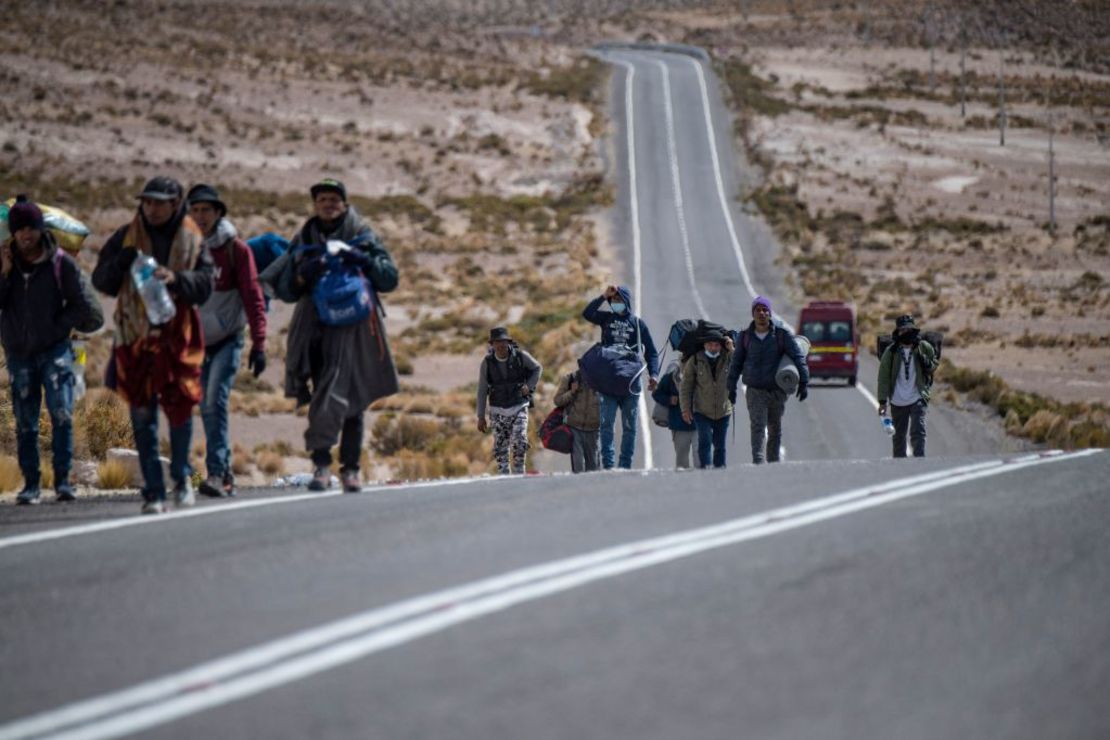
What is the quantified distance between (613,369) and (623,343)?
1.23 feet

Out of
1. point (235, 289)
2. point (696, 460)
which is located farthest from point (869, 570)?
point (696, 460)

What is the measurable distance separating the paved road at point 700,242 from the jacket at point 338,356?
13.2 meters

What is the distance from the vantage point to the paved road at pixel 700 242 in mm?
31203

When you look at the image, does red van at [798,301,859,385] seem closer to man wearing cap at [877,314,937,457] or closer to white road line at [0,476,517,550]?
man wearing cap at [877,314,937,457]

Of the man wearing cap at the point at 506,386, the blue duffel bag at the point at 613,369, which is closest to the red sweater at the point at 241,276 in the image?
the man wearing cap at the point at 506,386

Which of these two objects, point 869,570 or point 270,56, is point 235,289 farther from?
point 270,56

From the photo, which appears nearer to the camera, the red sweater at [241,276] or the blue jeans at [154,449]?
the blue jeans at [154,449]

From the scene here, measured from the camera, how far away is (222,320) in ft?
35.1

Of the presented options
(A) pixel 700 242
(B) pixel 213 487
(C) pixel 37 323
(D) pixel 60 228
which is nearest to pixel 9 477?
(C) pixel 37 323

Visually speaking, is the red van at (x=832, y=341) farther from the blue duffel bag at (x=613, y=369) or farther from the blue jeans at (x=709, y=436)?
the blue duffel bag at (x=613, y=369)

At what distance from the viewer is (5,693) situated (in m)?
5.34

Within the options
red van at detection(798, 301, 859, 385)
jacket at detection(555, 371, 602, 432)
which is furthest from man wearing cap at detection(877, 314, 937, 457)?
red van at detection(798, 301, 859, 385)

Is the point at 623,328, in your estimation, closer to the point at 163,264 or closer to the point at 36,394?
the point at 36,394

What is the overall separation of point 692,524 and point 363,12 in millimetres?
142547
